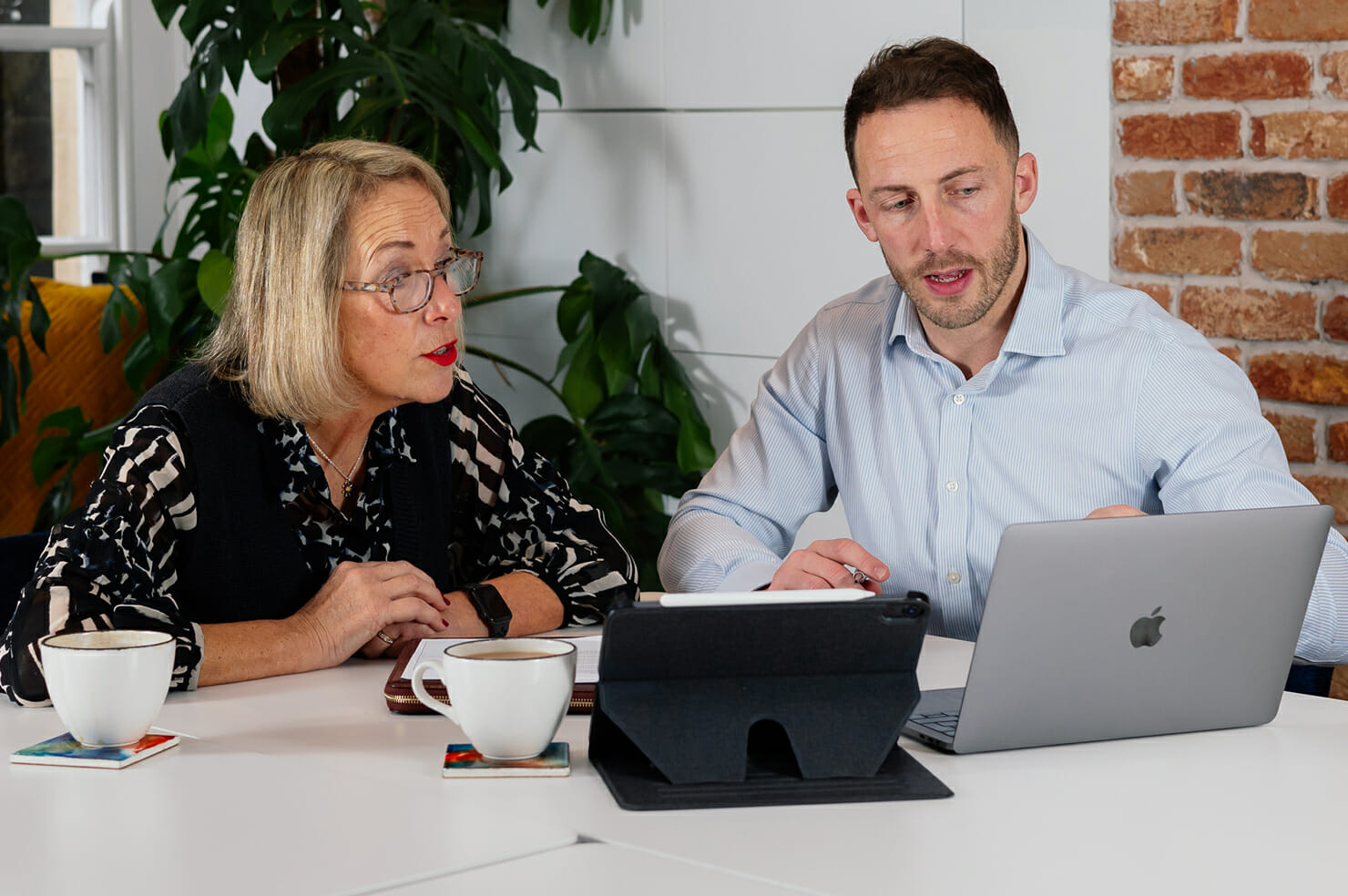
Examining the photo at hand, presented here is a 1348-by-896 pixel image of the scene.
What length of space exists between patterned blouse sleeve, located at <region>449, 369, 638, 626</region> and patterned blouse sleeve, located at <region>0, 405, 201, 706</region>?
0.43 m

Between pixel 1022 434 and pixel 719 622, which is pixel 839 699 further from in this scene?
pixel 1022 434

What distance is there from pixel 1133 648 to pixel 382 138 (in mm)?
2497

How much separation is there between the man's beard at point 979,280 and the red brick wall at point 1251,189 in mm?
694

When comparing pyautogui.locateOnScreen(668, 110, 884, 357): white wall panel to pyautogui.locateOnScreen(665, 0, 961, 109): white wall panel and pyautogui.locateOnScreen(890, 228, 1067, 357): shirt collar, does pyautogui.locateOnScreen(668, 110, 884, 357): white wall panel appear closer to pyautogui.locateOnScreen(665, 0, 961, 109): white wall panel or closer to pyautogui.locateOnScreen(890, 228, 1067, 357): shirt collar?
pyautogui.locateOnScreen(665, 0, 961, 109): white wall panel

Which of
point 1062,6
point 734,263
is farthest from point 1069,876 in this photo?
point 734,263

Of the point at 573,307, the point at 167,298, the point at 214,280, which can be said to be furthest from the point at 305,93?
the point at 573,307

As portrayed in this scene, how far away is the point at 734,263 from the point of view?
3.27 meters

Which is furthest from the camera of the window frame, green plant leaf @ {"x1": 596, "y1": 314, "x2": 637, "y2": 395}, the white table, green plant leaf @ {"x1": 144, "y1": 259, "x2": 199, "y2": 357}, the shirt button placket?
the window frame

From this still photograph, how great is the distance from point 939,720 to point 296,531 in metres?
0.85

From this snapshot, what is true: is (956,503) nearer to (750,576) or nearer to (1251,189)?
(750,576)

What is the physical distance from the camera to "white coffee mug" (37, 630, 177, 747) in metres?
1.26

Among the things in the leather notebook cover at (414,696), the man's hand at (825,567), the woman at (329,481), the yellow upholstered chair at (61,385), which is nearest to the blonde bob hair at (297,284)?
the woman at (329,481)

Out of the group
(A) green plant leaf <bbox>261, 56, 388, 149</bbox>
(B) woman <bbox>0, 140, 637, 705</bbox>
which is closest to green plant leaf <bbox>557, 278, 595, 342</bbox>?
Answer: (A) green plant leaf <bbox>261, 56, 388, 149</bbox>

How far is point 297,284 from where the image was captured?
183cm
